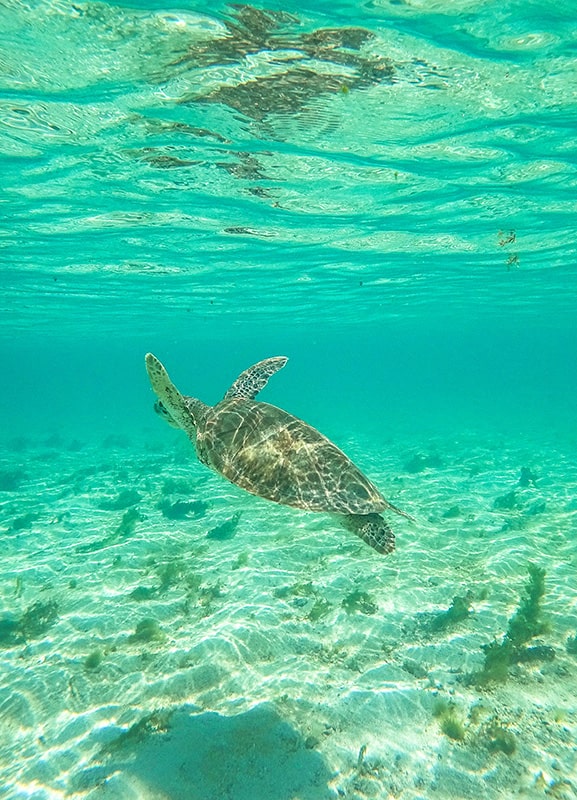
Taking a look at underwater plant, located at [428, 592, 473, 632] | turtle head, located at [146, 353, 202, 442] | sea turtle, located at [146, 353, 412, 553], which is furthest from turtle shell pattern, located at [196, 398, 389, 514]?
underwater plant, located at [428, 592, 473, 632]

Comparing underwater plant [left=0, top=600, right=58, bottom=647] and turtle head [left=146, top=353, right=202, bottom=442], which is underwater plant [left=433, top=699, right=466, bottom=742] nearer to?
turtle head [left=146, top=353, right=202, bottom=442]

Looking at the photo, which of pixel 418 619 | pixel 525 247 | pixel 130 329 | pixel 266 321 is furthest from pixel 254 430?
pixel 130 329

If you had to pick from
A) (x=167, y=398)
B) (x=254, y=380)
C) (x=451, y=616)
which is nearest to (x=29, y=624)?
(x=167, y=398)

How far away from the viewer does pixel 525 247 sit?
23.6m

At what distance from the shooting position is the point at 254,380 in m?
8.05

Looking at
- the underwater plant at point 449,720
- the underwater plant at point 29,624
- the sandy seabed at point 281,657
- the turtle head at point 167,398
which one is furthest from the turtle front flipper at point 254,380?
the underwater plant at point 29,624

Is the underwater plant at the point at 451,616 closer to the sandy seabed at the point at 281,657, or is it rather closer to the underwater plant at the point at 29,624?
the sandy seabed at the point at 281,657

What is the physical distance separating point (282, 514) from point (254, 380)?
862cm

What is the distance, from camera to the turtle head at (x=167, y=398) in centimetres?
545

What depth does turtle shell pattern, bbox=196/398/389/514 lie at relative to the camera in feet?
18.2

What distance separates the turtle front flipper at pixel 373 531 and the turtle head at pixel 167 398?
8.56ft

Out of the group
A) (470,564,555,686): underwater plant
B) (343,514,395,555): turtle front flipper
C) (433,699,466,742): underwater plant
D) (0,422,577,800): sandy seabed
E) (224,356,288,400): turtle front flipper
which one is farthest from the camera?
(224,356,288,400): turtle front flipper

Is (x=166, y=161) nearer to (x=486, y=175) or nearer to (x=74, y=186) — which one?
(x=74, y=186)

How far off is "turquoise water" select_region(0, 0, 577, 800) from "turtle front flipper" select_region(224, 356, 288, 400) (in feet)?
15.2
